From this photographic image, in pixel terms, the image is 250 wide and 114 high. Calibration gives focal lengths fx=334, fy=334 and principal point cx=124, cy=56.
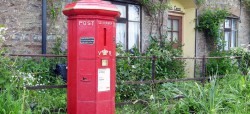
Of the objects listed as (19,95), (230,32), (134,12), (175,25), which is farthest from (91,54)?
(230,32)

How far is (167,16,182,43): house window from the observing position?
11794 millimetres

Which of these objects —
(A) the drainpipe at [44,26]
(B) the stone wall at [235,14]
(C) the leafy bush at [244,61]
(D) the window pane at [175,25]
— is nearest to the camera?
(A) the drainpipe at [44,26]

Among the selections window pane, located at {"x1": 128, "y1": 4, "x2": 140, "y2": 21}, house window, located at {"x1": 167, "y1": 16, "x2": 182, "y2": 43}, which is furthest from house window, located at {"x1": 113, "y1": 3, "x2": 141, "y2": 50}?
house window, located at {"x1": 167, "y1": 16, "x2": 182, "y2": 43}

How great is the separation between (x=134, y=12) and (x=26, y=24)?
3.63 m

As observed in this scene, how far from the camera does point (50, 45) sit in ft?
26.6

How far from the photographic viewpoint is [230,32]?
14.5 meters

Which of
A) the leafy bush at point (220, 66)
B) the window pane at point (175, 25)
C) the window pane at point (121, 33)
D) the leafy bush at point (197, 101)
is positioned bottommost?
the leafy bush at point (197, 101)

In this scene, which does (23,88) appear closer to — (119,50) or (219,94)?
(219,94)

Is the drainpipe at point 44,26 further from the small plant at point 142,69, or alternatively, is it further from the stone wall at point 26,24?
the small plant at point 142,69

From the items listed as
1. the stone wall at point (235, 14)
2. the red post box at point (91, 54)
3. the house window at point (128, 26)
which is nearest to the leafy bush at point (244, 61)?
the stone wall at point (235, 14)

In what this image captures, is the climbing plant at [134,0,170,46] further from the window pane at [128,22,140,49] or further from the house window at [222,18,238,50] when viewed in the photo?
the house window at [222,18,238,50]

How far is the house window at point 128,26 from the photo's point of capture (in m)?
9.77

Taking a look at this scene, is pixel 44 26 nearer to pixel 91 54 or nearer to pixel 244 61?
pixel 91 54

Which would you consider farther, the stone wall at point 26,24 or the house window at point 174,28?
the house window at point 174,28
